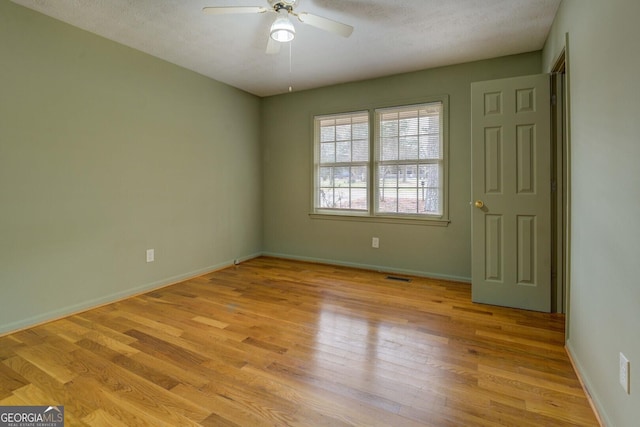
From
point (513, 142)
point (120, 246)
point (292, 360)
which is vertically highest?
point (513, 142)

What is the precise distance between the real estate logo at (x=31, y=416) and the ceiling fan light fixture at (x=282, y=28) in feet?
8.30

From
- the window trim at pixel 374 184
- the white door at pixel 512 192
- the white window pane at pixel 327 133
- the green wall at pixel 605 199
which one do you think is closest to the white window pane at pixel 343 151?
the white window pane at pixel 327 133

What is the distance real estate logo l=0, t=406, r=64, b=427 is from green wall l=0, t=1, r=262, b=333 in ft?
4.03

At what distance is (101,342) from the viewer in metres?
2.23

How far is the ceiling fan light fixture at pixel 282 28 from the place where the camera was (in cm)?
219

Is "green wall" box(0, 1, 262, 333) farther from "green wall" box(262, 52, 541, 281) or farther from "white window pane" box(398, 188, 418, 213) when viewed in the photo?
"white window pane" box(398, 188, 418, 213)

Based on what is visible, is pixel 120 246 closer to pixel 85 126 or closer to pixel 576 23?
pixel 85 126

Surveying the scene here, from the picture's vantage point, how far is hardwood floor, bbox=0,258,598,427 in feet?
5.03

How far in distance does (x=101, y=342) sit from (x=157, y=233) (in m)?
1.48

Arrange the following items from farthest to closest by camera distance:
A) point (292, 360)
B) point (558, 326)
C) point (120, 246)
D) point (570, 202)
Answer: point (120, 246), point (558, 326), point (570, 202), point (292, 360)

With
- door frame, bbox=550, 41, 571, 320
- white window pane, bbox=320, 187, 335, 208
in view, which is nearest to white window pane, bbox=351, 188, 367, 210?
white window pane, bbox=320, 187, 335, 208

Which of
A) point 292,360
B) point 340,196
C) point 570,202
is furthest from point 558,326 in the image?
point 340,196

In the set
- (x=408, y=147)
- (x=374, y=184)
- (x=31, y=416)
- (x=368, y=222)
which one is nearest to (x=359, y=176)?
(x=374, y=184)

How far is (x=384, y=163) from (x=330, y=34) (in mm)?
1726
